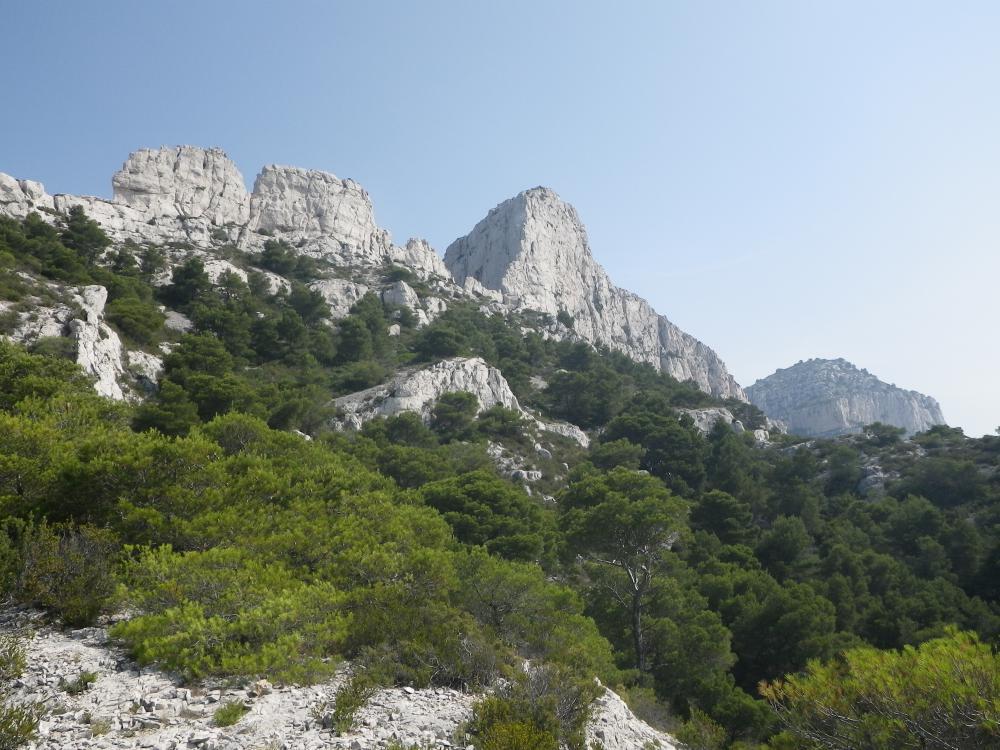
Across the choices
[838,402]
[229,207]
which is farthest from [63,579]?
[838,402]

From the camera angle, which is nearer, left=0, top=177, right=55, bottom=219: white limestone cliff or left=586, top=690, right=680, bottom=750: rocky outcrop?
left=586, top=690, right=680, bottom=750: rocky outcrop

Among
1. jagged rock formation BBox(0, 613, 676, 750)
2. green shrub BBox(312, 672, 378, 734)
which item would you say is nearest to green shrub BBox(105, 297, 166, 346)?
jagged rock formation BBox(0, 613, 676, 750)

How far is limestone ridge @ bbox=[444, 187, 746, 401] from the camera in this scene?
96500 millimetres

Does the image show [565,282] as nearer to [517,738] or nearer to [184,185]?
[184,185]

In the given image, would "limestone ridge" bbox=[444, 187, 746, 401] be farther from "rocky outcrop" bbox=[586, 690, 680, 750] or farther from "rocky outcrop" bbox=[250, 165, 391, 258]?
"rocky outcrop" bbox=[586, 690, 680, 750]

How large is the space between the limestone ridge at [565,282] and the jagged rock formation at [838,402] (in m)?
19.0

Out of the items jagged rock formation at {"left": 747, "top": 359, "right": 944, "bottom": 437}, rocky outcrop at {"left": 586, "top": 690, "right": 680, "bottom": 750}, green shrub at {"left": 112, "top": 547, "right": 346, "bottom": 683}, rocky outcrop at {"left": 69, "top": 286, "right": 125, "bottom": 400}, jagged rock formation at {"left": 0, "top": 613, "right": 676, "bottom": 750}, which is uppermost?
jagged rock formation at {"left": 747, "top": 359, "right": 944, "bottom": 437}

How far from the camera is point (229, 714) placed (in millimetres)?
6766

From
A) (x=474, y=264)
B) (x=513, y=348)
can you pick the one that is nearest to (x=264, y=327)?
(x=513, y=348)

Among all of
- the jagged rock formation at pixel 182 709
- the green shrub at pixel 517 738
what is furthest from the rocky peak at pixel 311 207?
the green shrub at pixel 517 738

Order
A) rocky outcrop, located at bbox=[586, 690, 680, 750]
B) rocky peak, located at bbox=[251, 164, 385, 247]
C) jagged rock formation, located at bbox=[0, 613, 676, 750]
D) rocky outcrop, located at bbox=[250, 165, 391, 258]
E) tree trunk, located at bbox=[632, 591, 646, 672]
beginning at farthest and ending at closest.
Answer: rocky peak, located at bbox=[251, 164, 385, 247]
rocky outcrop, located at bbox=[250, 165, 391, 258]
tree trunk, located at bbox=[632, 591, 646, 672]
rocky outcrop, located at bbox=[586, 690, 680, 750]
jagged rock formation, located at bbox=[0, 613, 676, 750]

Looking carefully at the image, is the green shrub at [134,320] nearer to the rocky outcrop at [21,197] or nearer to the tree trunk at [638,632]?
the rocky outcrop at [21,197]

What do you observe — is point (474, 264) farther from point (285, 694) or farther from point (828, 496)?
point (285, 694)

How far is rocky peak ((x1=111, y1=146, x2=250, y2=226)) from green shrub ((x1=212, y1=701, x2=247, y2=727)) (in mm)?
71099
